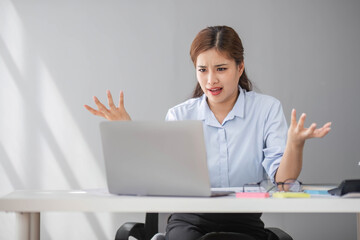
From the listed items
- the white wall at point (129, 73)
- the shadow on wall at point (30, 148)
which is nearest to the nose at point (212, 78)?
the white wall at point (129, 73)

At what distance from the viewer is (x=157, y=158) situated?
1.22m

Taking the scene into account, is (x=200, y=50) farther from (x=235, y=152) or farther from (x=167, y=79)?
(x=167, y=79)

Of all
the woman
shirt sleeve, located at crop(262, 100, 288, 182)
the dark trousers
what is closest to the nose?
the woman

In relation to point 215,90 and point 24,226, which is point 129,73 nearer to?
point 215,90

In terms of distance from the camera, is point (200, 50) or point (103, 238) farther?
point (103, 238)

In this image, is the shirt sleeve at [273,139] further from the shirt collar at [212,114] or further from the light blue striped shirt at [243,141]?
the shirt collar at [212,114]

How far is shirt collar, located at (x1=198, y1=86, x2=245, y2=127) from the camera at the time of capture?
2.08 metres

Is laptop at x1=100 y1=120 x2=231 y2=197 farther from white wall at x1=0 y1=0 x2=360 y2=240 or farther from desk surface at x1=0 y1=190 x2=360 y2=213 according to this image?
white wall at x1=0 y1=0 x2=360 y2=240

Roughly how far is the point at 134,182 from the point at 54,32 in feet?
10.1

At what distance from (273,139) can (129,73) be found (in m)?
2.21

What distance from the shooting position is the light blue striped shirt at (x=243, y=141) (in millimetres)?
2025

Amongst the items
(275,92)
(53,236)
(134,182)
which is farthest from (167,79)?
(134,182)

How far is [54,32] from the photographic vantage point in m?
4.05

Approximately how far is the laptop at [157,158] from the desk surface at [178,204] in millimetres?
112
